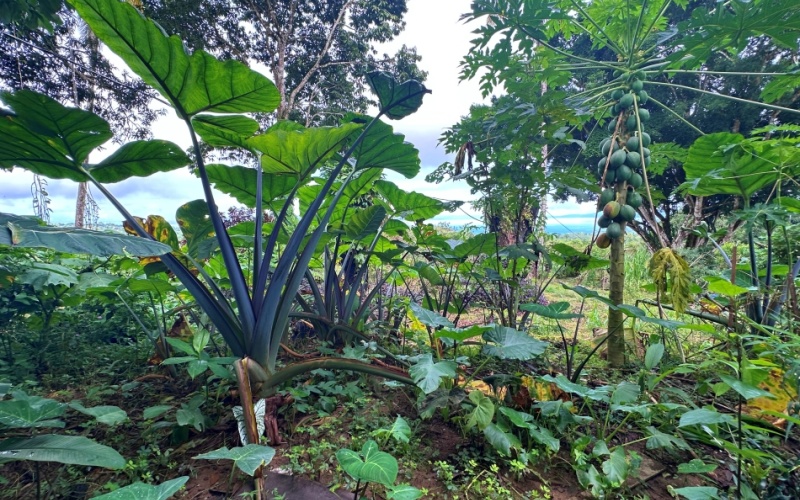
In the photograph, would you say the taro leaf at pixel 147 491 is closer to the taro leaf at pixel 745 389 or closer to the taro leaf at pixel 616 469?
the taro leaf at pixel 616 469

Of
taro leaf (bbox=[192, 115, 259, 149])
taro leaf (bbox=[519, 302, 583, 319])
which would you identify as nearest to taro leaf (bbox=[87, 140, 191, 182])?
taro leaf (bbox=[192, 115, 259, 149])

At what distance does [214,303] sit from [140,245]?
375mm

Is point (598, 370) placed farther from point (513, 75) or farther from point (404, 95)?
point (404, 95)

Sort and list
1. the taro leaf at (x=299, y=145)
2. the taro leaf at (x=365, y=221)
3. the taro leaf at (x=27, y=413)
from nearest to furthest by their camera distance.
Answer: the taro leaf at (x=27, y=413), the taro leaf at (x=299, y=145), the taro leaf at (x=365, y=221)

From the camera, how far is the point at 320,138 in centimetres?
122

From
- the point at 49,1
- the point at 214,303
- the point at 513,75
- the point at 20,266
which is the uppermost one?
the point at 49,1

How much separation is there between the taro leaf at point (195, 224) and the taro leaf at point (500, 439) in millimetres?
1251

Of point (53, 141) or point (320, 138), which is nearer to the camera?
point (53, 141)

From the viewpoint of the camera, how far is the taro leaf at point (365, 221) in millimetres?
1625

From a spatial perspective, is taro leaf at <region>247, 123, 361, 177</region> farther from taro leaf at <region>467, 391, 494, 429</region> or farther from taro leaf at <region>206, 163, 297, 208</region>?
taro leaf at <region>467, 391, 494, 429</region>

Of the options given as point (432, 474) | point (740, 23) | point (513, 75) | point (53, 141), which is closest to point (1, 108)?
point (53, 141)

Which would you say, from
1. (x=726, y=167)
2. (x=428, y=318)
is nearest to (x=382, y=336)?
(x=428, y=318)

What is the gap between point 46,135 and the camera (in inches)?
43.0

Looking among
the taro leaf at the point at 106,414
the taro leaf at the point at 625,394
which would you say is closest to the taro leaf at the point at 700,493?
the taro leaf at the point at 625,394
